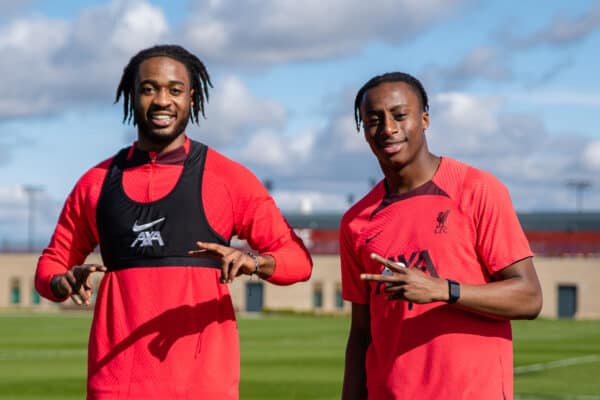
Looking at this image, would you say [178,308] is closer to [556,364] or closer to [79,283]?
[79,283]

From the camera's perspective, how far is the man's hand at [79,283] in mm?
5770

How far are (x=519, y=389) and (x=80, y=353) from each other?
1399 centimetres

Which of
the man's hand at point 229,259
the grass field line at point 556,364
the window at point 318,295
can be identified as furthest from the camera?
the window at point 318,295

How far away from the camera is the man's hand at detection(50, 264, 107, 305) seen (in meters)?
5.77

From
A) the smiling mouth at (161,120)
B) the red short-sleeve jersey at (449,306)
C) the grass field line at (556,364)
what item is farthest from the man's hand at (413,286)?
the grass field line at (556,364)

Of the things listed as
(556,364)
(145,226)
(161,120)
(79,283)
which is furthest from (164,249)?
(556,364)

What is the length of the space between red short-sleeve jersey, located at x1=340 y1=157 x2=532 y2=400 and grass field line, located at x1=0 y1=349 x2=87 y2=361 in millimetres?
24248

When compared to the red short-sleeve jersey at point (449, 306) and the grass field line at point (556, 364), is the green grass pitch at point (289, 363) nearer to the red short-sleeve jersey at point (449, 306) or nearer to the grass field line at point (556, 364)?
the grass field line at point (556, 364)

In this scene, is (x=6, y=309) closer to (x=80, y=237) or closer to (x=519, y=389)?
(x=519, y=389)

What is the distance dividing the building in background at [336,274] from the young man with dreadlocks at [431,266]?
55.2 metres

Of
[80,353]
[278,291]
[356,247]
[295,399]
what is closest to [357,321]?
[356,247]

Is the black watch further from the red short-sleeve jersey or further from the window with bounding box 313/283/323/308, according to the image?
the window with bounding box 313/283/323/308

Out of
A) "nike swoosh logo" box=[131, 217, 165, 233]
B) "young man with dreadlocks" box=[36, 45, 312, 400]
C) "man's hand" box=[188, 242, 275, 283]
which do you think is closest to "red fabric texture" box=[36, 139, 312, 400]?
"young man with dreadlocks" box=[36, 45, 312, 400]

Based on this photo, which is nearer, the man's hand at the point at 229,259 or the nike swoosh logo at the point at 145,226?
the man's hand at the point at 229,259
